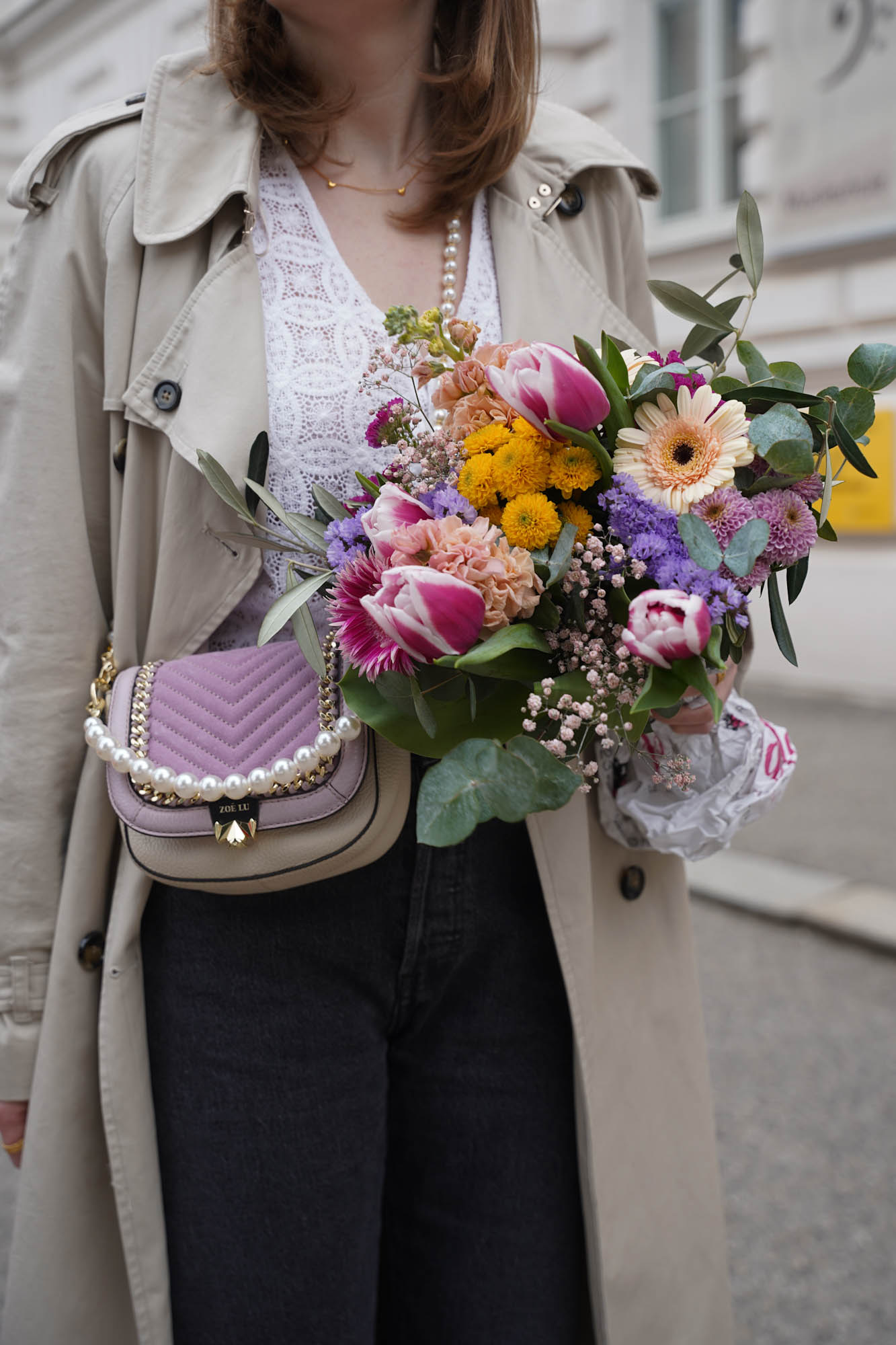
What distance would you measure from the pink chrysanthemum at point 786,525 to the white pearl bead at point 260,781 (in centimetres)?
52

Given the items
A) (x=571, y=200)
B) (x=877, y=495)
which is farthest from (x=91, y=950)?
(x=877, y=495)

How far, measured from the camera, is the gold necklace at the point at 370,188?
1.51m

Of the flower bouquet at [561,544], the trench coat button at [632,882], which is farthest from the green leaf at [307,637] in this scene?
the trench coat button at [632,882]

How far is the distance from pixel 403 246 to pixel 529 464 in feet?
2.09

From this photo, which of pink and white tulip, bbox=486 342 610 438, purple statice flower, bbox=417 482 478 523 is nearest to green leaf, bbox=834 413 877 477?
pink and white tulip, bbox=486 342 610 438

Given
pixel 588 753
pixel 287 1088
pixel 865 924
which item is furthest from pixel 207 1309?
pixel 865 924

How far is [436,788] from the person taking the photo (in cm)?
90

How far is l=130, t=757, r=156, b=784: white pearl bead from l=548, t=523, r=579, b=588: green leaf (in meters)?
0.47

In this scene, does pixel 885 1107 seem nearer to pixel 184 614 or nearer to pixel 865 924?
pixel 865 924

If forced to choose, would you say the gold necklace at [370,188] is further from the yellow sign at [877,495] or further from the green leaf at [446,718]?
the yellow sign at [877,495]

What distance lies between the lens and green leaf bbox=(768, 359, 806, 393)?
1064 mm

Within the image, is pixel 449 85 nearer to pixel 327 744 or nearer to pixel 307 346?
pixel 307 346

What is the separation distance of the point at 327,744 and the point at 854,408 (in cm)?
59

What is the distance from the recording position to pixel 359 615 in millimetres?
1028
